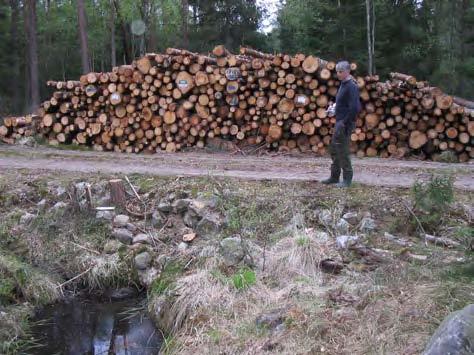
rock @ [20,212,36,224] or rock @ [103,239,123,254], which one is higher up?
rock @ [20,212,36,224]

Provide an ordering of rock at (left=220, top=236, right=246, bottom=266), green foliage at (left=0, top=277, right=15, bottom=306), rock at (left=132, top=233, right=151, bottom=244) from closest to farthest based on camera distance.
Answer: rock at (left=220, top=236, right=246, bottom=266) < green foliage at (left=0, top=277, right=15, bottom=306) < rock at (left=132, top=233, right=151, bottom=244)

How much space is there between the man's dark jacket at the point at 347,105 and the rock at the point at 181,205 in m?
2.16

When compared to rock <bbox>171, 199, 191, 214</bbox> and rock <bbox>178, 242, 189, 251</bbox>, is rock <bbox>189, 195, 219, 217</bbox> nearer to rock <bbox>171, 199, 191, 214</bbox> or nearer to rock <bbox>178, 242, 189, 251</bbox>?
rock <bbox>171, 199, 191, 214</bbox>

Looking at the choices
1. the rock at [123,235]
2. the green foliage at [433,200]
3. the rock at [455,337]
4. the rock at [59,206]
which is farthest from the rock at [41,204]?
the rock at [455,337]

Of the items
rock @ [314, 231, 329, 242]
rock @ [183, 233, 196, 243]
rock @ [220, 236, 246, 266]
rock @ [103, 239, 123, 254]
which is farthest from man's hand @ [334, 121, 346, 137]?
rock @ [103, 239, 123, 254]

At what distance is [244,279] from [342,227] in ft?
4.92

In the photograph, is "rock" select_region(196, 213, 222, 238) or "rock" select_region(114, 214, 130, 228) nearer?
"rock" select_region(196, 213, 222, 238)

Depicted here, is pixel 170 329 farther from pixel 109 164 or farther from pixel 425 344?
pixel 109 164

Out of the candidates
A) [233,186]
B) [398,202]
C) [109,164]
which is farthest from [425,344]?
[109,164]

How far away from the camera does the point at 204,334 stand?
15.8 feet

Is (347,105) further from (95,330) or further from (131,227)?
(95,330)

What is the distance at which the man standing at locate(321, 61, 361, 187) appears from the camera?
688cm

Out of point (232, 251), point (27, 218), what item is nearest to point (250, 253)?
point (232, 251)

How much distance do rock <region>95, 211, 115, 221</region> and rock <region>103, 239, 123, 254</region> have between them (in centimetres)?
39
